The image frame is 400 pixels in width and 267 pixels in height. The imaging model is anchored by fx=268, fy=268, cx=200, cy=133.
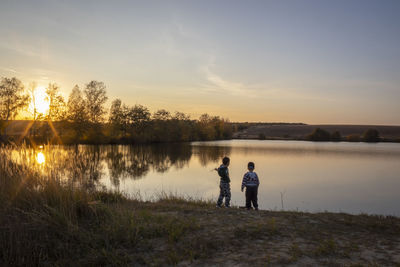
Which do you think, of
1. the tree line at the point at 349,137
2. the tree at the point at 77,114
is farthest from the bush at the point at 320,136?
the tree at the point at 77,114

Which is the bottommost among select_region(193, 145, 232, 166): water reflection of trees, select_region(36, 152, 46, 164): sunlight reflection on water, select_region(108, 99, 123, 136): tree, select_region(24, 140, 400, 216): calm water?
select_region(24, 140, 400, 216): calm water

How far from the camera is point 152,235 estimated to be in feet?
16.8

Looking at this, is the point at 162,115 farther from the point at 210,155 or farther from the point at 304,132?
the point at 304,132

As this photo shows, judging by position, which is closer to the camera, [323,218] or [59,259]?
[59,259]

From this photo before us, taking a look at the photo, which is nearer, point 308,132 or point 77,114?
point 77,114

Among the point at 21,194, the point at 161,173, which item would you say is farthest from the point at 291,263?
the point at 161,173

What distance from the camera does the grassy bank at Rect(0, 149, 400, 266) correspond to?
166 inches

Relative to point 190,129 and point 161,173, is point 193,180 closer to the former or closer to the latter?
point 161,173

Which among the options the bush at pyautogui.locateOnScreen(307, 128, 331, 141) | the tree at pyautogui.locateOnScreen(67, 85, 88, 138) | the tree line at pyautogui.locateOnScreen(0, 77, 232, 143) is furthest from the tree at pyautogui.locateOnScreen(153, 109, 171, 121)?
the bush at pyautogui.locateOnScreen(307, 128, 331, 141)

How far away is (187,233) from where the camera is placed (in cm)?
523

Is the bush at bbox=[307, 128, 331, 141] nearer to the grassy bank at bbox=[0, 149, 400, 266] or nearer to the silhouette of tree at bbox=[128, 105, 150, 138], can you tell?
the silhouette of tree at bbox=[128, 105, 150, 138]

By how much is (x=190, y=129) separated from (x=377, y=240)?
7469 cm

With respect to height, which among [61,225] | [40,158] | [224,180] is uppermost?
[40,158]

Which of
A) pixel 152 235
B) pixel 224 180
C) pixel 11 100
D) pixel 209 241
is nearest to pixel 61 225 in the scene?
pixel 152 235
